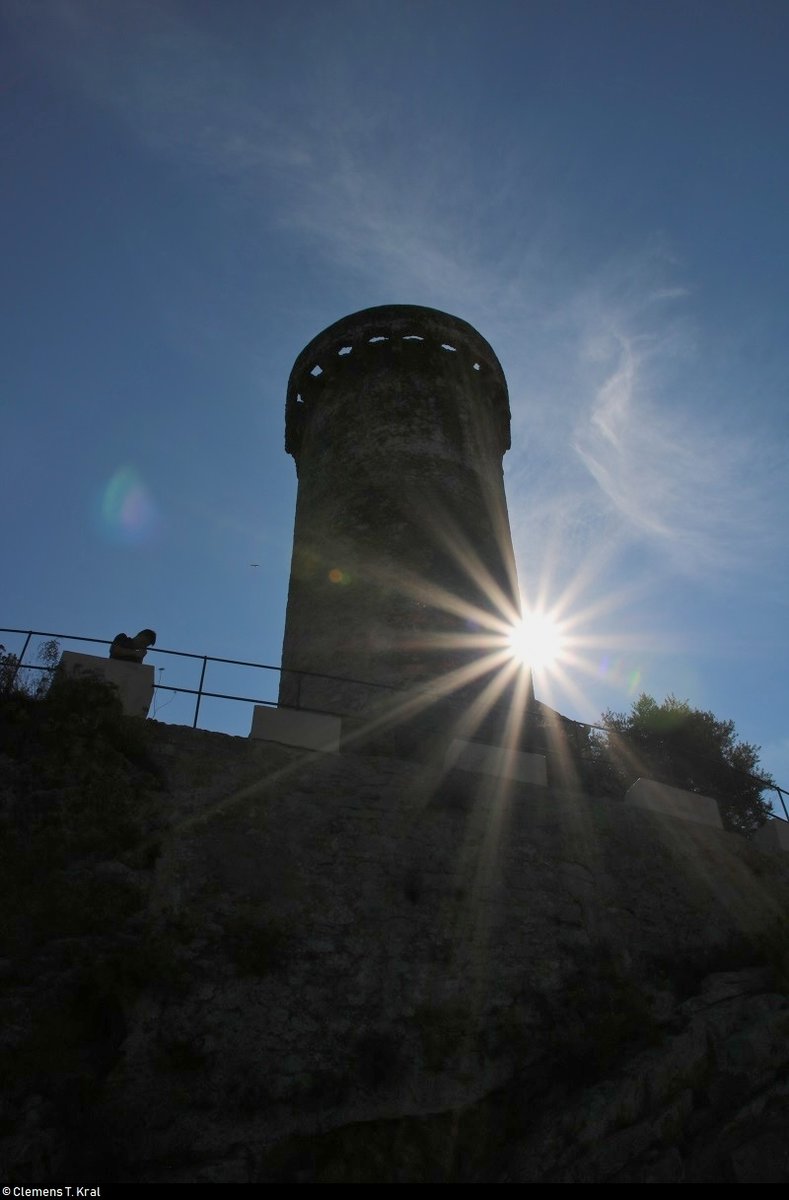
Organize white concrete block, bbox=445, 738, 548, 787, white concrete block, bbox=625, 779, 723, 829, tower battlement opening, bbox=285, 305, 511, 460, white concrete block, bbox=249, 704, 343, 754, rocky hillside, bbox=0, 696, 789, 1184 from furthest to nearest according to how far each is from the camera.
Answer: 1. tower battlement opening, bbox=285, 305, 511, 460
2. white concrete block, bbox=625, 779, 723, 829
3. white concrete block, bbox=445, 738, 548, 787
4. white concrete block, bbox=249, 704, 343, 754
5. rocky hillside, bbox=0, 696, 789, 1184

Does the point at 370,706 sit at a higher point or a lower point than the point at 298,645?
lower

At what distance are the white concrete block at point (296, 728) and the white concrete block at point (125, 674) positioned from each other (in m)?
1.08

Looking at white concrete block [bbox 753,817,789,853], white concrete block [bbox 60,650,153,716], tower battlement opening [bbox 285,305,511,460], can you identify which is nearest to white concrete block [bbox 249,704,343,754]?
white concrete block [bbox 60,650,153,716]

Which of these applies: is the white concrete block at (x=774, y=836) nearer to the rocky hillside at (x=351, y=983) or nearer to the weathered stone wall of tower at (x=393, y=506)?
the rocky hillside at (x=351, y=983)

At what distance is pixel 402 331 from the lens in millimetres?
14227

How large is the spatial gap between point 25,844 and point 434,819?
3.58m

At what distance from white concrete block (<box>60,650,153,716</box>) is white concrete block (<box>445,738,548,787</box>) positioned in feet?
10.2

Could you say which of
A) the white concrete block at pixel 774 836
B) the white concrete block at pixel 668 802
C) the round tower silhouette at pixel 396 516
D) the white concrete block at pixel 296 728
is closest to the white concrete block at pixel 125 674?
the white concrete block at pixel 296 728

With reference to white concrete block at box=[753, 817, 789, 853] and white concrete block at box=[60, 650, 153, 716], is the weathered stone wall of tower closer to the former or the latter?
white concrete block at box=[60, 650, 153, 716]

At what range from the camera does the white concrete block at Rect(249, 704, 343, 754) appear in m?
8.32

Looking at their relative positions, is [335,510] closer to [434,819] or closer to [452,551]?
[452,551]

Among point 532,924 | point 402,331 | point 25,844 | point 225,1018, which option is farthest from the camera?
point 402,331

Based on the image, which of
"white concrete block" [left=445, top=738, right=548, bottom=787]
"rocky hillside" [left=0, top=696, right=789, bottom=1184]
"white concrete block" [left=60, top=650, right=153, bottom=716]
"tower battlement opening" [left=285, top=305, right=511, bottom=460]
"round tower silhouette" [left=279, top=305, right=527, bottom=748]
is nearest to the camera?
"rocky hillside" [left=0, top=696, right=789, bottom=1184]

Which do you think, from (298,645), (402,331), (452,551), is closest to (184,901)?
(298,645)
